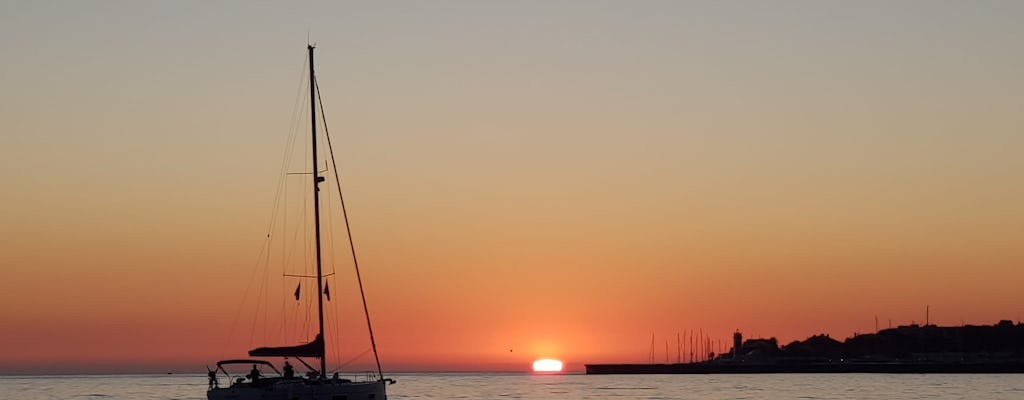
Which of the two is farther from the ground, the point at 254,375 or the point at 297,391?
→ the point at 254,375

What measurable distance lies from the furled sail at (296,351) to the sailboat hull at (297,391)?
178cm

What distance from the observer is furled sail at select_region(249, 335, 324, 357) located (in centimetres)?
7419

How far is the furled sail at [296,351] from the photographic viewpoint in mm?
74188

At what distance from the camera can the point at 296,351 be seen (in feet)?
245

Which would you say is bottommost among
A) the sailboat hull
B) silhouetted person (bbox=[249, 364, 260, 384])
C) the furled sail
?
the sailboat hull

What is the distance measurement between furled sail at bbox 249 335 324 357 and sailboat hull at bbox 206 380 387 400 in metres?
1.78

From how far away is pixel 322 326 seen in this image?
73.9 metres

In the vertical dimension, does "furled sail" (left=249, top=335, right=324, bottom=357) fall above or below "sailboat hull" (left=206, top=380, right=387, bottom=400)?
above

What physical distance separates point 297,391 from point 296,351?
3.10 metres

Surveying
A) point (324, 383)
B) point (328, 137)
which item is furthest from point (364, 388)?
point (328, 137)

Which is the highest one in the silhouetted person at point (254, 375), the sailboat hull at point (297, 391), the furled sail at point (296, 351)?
the furled sail at point (296, 351)

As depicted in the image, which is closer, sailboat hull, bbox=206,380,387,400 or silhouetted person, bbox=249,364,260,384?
sailboat hull, bbox=206,380,387,400

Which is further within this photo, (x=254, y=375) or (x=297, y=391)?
(x=254, y=375)

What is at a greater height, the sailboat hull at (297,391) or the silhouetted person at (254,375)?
the silhouetted person at (254,375)
